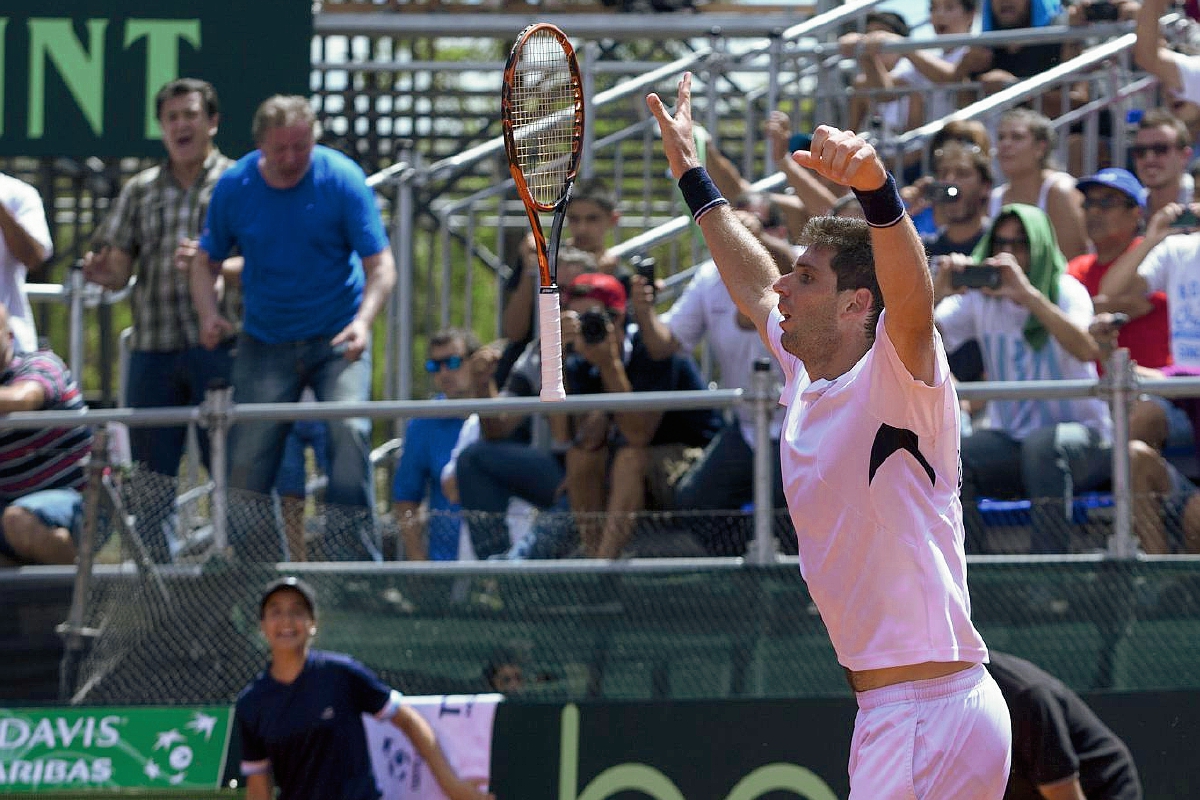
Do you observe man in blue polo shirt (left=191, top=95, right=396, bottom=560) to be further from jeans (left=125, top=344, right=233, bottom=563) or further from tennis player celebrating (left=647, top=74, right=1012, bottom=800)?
tennis player celebrating (left=647, top=74, right=1012, bottom=800)

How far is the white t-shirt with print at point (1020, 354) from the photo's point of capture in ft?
24.0

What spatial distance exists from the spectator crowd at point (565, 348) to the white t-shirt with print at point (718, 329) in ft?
0.05

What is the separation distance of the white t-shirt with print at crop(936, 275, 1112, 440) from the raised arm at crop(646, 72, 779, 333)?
2.64 m

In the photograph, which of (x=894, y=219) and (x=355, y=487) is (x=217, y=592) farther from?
(x=894, y=219)

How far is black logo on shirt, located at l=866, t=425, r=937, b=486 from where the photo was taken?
411 centimetres

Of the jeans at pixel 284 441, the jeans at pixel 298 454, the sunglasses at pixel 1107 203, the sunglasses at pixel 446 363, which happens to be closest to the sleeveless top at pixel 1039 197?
the sunglasses at pixel 1107 203

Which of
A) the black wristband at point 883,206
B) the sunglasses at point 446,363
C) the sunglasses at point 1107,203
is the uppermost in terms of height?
the sunglasses at point 1107,203

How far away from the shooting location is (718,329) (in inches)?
316

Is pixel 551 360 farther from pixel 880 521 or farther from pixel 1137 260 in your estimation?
pixel 1137 260

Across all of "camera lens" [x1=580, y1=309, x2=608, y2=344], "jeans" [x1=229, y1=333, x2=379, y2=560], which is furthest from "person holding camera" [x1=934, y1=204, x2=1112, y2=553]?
"jeans" [x1=229, y1=333, x2=379, y2=560]

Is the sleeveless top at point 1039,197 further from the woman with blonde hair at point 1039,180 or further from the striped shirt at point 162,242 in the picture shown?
the striped shirt at point 162,242

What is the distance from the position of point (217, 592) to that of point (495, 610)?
3.77 feet

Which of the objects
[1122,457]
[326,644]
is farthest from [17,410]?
[1122,457]

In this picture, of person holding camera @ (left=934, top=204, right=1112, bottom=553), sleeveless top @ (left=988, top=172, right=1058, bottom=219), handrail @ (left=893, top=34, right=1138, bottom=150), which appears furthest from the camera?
handrail @ (left=893, top=34, right=1138, bottom=150)
